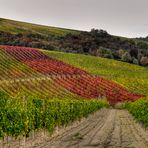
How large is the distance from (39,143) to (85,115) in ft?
110

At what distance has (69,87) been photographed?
96.4 m

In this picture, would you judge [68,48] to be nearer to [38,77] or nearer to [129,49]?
[129,49]

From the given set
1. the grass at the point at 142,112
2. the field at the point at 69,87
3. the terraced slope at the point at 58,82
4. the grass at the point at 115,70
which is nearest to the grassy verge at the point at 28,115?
the field at the point at 69,87

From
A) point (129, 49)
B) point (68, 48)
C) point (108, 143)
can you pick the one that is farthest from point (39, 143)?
point (129, 49)

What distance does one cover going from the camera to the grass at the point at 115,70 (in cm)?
12104

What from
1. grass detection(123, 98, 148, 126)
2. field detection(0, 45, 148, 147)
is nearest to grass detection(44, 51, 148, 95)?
field detection(0, 45, 148, 147)

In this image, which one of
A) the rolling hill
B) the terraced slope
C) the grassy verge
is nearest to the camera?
the grassy verge

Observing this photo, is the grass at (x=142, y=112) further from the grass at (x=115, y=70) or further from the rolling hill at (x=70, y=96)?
the grass at (x=115, y=70)

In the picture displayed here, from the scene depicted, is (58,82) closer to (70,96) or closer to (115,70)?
(70,96)

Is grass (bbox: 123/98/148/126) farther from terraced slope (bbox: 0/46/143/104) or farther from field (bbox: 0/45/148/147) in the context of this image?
terraced slope (bbox: 0/46/143/104)

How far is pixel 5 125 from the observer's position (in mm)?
27969

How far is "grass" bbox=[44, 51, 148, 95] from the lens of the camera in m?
121

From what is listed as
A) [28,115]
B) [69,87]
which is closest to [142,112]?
[28,115]

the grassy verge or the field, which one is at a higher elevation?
the grassy verge
